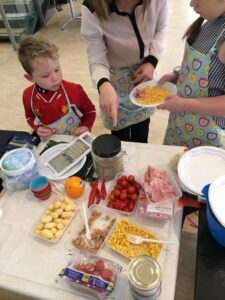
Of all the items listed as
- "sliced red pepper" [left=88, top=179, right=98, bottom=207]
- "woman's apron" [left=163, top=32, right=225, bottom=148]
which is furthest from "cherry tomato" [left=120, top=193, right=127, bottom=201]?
"woman's apron" [left=163, top=32, right=225, bottom=148]

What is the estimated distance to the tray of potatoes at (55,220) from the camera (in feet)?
2.76

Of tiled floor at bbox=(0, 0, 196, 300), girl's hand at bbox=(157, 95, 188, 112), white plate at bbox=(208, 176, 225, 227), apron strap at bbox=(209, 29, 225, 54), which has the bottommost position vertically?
tiled floor at bbox=(0, 0, 196, 300)

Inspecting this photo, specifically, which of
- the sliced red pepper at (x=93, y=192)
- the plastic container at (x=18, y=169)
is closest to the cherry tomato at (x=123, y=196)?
the sliced red pepper at (x=93, y=192)

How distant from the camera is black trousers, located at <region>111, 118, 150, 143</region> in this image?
63.5 inches

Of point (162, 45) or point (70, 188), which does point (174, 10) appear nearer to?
point (162, 45)

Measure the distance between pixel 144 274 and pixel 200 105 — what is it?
64 centimetres

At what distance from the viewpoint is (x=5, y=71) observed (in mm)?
3145

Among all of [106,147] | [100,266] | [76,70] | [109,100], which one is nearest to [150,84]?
[109,100]

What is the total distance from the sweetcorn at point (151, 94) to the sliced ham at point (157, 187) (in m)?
0.38

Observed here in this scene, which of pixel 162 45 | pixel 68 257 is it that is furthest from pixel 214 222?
pixel 162 45

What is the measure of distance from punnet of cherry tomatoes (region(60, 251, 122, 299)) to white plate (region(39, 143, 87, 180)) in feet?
1.07

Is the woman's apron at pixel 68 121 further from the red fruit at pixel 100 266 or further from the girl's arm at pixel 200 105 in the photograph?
the red fruit at pixel 100 266

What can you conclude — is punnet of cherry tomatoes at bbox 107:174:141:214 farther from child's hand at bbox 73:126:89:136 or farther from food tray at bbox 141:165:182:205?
child's hand at bbox 73:126:89:136

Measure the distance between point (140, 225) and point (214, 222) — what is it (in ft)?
0.75
